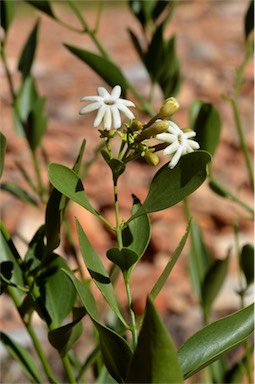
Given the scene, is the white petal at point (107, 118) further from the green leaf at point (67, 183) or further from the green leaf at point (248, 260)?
the green leaf at point (248, 260)

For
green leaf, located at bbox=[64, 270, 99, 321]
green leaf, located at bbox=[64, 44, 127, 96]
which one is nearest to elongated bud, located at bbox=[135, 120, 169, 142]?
green leaf, located at bbox=[64, 270, 99, 321]

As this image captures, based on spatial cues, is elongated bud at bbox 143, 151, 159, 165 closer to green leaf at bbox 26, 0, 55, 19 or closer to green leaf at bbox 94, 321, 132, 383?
green leaf at bbox 94, 321, 132, 383

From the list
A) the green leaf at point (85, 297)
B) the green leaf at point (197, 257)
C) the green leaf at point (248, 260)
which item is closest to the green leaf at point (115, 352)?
the green leaf at point (85, 297)

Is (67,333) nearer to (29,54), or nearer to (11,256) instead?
(11,256)

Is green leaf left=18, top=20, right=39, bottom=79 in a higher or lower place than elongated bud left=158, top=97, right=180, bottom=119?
lower

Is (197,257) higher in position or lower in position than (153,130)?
lower

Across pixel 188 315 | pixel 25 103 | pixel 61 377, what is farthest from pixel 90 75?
pixel 25 103

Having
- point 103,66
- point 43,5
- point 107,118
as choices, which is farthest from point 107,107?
point 43,5

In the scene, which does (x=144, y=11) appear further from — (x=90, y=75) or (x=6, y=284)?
(x=90, y=75)
